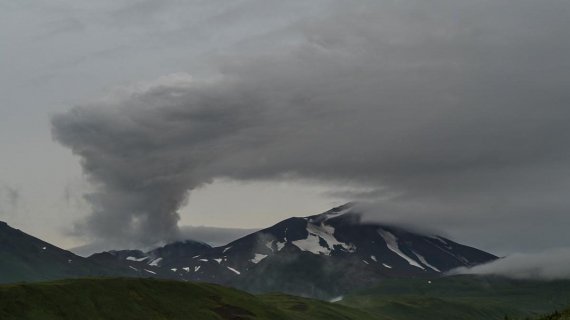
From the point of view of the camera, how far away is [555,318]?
164ft
